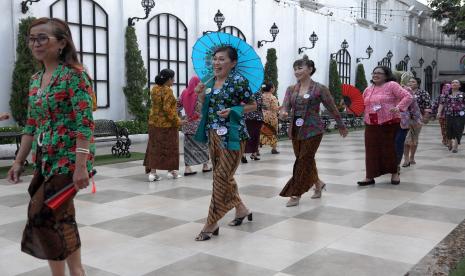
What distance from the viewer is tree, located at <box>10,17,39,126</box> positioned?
37.9 ft

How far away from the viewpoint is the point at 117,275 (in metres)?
3.70

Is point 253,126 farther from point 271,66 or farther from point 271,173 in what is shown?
point 271,66

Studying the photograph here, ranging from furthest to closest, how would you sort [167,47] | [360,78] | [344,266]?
1. [360,78]
2. [167,47]
3. [344,266]

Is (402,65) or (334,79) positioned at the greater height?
(402,65)

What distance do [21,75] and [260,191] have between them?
23.3 ft

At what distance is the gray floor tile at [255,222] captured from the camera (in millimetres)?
5043

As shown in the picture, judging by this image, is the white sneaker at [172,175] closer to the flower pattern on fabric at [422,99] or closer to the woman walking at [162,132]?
the woman walking at [162,132]

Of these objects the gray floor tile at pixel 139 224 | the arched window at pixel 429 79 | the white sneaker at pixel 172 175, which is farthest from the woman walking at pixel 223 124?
the arched window at pixel 429 79

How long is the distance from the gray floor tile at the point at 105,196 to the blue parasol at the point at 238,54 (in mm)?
2356

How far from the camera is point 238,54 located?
4.87 m

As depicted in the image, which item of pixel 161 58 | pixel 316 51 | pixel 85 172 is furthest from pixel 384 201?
pixel 316 51

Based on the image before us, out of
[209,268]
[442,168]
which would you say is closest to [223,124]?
[209,268]

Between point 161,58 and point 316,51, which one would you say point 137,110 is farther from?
point 316,51

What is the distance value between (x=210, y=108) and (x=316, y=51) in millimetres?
19352
